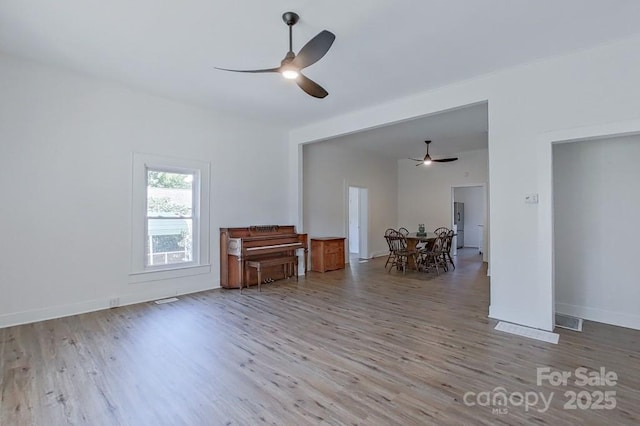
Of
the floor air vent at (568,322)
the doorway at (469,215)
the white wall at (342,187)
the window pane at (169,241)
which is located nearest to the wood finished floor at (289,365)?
the floor air vent at (568,322)

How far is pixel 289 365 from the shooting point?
8.51 feet

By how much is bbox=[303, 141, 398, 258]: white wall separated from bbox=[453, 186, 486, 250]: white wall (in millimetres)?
3585

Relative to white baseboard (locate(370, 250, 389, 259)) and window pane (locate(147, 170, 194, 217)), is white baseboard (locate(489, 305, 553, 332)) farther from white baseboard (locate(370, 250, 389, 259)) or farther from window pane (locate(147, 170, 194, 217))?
white baseboard (locate(370, 250, 389, 259))

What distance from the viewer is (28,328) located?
3428 mm

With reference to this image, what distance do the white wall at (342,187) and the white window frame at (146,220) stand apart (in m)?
2.48

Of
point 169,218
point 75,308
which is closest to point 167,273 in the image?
point 169,218

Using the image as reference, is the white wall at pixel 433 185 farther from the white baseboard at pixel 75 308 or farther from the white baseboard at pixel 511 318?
the white baseboard at pixel 75 308

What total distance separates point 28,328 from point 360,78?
4.78m

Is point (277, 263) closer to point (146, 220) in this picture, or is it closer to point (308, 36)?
point (146, 220)

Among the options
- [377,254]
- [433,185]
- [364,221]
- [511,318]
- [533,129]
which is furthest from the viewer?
[433,185]

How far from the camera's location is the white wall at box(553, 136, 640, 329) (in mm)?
3420

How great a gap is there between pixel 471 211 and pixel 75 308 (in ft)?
38.6

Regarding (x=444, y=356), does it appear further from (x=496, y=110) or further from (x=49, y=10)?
(x=49, y=10)

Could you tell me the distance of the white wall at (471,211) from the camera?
11454 mm
